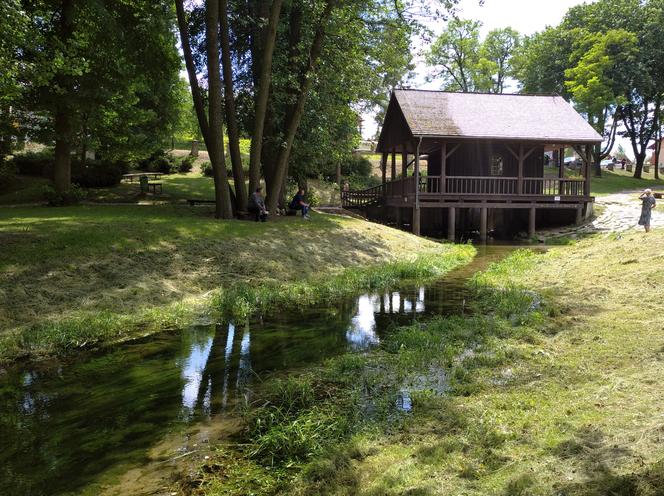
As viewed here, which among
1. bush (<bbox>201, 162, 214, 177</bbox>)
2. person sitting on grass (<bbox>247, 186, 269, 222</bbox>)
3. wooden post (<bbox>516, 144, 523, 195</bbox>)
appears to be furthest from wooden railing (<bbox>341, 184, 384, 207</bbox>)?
person sitting on grass (<bbox>247, 186, 269, 222</bbox>)

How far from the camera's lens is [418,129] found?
24500 mm

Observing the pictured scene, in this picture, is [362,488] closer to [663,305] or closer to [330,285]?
[663,305]

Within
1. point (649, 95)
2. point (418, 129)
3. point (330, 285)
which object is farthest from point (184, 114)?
point (649, 95)

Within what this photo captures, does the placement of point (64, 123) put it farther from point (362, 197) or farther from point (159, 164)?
point (362, 197)

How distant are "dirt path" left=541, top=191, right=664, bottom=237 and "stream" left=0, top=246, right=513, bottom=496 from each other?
55.8 ft

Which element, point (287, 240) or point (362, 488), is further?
point (287, 240)

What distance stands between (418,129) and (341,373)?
1983 centimetres

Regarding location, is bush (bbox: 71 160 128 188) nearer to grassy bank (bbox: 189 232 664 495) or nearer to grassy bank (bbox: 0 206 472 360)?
grassy bank (bbox: 0 206 472 360)

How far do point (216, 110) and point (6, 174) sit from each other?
16.2m

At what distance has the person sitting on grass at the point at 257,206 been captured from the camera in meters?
18.0

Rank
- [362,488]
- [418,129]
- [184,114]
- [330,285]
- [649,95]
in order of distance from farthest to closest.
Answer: [649,95]
[184,114]
[418,129]
[330,285]
[362,488]

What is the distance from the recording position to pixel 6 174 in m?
26.4

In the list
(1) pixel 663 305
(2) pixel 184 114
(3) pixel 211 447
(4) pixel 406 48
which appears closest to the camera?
(3) pixel 211 447

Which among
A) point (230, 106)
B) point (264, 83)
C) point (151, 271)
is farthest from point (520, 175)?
point (151, 271)
